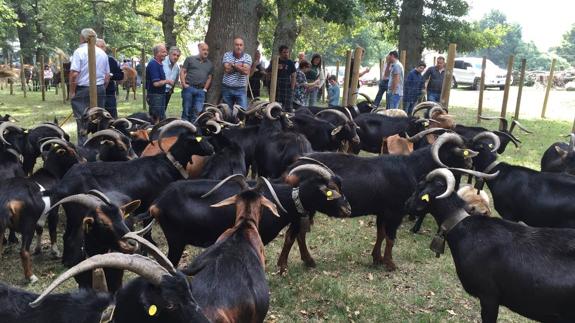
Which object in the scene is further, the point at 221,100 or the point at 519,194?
the point at 221,100

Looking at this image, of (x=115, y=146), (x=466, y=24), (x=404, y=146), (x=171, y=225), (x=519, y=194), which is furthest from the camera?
Answer: (x=466, y=24)

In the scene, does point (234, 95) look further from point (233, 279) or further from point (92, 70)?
point (233, 279)

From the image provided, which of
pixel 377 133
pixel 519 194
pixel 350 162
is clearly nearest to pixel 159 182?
pixel 350 162

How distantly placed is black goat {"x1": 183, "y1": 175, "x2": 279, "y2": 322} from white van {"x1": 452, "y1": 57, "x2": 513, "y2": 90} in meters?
36.4

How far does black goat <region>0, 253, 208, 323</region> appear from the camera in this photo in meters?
2.71

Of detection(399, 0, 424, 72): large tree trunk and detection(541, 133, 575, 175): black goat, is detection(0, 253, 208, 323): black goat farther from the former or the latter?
detection(399, 0, 424, 72): large tree trunk

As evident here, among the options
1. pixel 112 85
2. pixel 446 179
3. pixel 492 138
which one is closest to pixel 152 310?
pixel 446 179

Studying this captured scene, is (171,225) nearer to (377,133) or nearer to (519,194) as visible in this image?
(519,194)

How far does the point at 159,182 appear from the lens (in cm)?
602

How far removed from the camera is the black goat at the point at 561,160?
7.43 m

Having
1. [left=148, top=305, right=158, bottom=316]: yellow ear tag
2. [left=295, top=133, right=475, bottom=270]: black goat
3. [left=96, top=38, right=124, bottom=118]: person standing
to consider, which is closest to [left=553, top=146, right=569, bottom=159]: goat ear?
[left=295, top=133, right=475, bottom=270]: black goat

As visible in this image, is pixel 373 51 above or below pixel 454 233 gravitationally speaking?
above

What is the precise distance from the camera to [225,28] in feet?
38.1

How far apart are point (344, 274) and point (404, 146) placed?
3.32m
